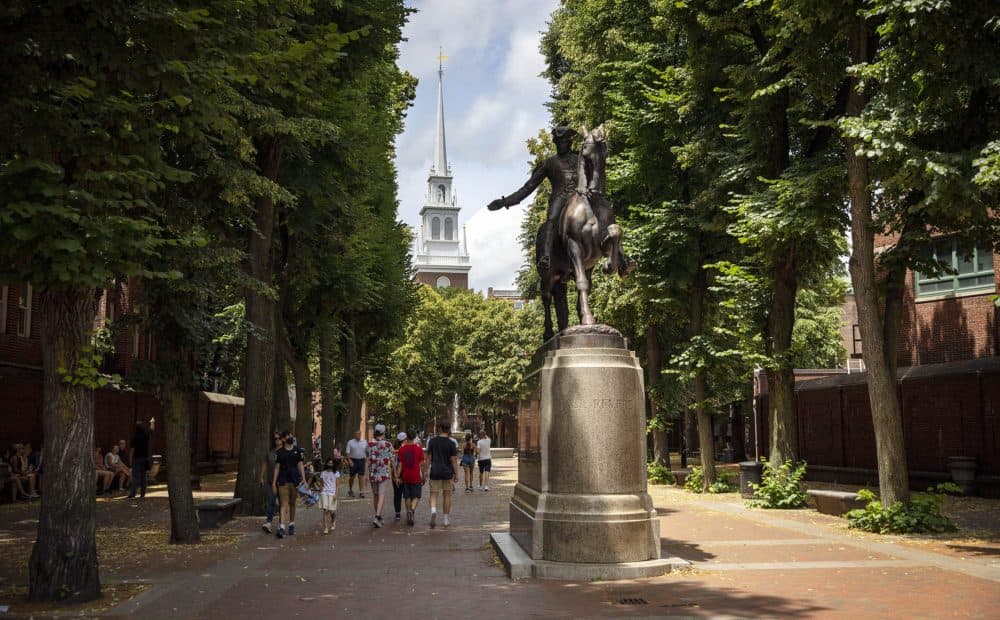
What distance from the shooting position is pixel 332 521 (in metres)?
16.4

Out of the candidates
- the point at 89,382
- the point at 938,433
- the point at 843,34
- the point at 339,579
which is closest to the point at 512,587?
the point at 339,579

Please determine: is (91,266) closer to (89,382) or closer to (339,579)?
(89,382)

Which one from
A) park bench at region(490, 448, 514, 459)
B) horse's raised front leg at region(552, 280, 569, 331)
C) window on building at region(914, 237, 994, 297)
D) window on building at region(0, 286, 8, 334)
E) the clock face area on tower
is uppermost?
the clock face area on tower

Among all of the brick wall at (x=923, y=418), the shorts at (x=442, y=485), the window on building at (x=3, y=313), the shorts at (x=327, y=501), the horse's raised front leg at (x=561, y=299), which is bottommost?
the shorts at (x=327, y=501)

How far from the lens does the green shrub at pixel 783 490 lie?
1964 cm

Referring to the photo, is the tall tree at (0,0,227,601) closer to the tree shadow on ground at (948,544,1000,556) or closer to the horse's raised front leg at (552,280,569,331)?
the horse's raised front leg at (552,280,569,331)

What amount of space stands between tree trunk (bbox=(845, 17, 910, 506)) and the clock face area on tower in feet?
436

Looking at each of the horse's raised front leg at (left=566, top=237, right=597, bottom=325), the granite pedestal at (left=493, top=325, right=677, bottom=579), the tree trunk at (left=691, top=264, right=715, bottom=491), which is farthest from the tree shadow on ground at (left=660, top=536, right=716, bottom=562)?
the tree trunk at (left=691, top=264, right=715, bottom=491)

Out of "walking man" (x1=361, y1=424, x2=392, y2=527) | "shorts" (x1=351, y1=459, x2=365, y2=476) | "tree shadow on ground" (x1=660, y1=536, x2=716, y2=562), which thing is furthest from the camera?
"shorts" (x1=351, y1=459, x2=365, y2=476)

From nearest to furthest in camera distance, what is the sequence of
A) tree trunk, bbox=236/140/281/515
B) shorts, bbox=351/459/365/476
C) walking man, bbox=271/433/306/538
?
walking man, bbox=271/433/306/538 < tree trunk, bbox=236/140/281/515 < shorts, bbox=351/459/365/476

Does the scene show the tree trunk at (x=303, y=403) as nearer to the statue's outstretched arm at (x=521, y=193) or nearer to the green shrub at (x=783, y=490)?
the green shrub at (x=783, y=490)

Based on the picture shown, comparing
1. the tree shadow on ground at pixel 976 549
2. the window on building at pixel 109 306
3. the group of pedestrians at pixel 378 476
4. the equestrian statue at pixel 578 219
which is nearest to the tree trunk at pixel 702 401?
the group of pedestrians at pixel 378 476

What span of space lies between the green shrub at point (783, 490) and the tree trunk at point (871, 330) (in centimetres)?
409

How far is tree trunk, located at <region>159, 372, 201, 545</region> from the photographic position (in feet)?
45.4
